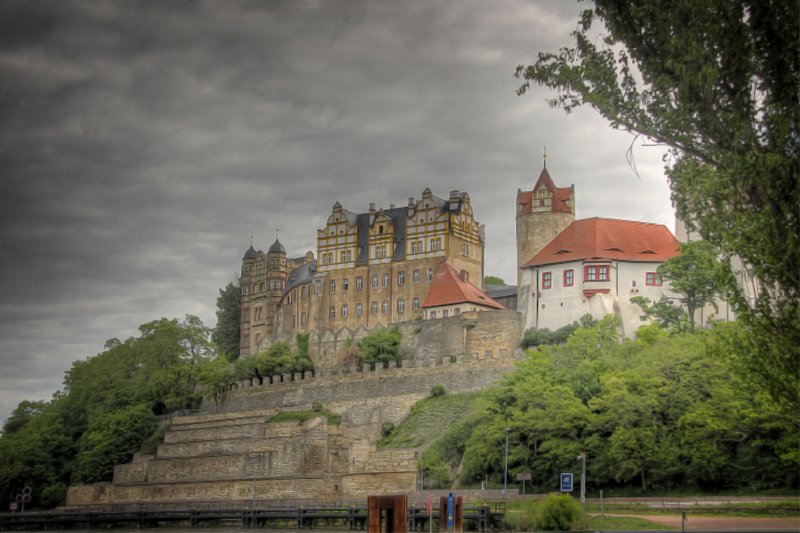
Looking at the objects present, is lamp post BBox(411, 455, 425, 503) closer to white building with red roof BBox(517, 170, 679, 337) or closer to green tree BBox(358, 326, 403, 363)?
white building with red roof BBox(517, 170, 679, 337)

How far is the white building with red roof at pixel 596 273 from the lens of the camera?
6359 cm

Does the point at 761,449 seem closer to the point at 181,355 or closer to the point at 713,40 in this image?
the point at 713,40

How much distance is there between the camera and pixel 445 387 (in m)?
60.0

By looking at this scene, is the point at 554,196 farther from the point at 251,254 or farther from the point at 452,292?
the point at 251,254

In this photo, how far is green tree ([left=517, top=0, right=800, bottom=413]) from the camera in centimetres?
2041

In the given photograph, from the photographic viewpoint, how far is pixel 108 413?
239ft

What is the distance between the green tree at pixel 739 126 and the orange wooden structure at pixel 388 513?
15.3 meters

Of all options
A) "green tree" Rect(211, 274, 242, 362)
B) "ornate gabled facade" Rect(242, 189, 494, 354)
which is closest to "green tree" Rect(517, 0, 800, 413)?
"ornate gabled facade" Rect(242, 189, 494, 354)

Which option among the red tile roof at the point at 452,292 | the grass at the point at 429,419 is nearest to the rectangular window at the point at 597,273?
the red tile roof at the point at 452,292

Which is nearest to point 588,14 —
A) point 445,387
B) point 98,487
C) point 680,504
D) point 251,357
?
point 680,504

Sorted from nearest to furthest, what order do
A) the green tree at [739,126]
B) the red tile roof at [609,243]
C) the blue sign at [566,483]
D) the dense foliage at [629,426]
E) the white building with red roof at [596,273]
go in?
the green tree at [739,126]
the blue sign at [566,483]
the dense foliage at [629,426]
the white building with red roof at [596,273]
the red tile roof at [609,243]

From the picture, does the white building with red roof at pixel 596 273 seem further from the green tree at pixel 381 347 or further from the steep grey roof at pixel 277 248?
the steep grey roof at pixel 277 248

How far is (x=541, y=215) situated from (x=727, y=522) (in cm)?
4528

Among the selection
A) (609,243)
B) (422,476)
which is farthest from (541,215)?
(422,476)
